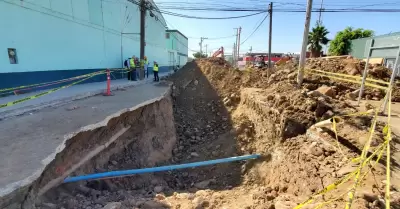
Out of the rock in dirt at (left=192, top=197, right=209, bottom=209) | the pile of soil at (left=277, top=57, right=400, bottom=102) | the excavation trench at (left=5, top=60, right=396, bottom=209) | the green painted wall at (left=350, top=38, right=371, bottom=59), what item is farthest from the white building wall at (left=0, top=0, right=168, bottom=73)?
the green painted wall at (left=350, top=38, right=371, bottom=59)

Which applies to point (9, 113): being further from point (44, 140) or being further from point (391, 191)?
point (391, 191)

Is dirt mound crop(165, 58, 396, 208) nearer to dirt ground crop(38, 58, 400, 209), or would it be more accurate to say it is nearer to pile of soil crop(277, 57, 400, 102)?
dirt ground crop(38, 58, 400, 209)

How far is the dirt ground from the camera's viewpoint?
3146mm

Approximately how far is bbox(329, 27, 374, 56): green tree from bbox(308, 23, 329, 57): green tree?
2.22m

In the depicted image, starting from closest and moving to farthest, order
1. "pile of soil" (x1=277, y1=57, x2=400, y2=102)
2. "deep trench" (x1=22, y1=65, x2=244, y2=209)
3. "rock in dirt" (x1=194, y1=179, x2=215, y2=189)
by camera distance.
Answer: "deep trench" (x1=22, y1=65, x2=244, y2=209)
"rock in dirt" (x1=194, y1=179, x2=215, y2=189)
"pile of soil" (x1=277, y1=57, x2=400, y2=102)

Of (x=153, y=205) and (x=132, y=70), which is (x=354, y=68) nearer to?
(x=153, y=205)

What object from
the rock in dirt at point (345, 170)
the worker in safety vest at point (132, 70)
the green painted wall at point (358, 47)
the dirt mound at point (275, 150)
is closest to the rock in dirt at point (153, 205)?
the dirt mound at point (275, 150)

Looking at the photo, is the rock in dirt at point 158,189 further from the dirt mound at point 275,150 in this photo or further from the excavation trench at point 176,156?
the dirt mound at point 275,150

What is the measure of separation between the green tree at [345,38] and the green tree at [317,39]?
7.29 ft

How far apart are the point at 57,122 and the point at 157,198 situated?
3.03 metres

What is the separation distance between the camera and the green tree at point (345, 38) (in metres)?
27.9

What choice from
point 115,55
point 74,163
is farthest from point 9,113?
point 115,55

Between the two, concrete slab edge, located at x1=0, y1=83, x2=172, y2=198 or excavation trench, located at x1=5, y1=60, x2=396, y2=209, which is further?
excavation trench, located at x1=5, y1=60, x2=396, y2=209

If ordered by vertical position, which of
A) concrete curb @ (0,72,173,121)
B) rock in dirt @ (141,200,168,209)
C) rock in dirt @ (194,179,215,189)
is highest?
concrete curb @ (0,72,173,121)
